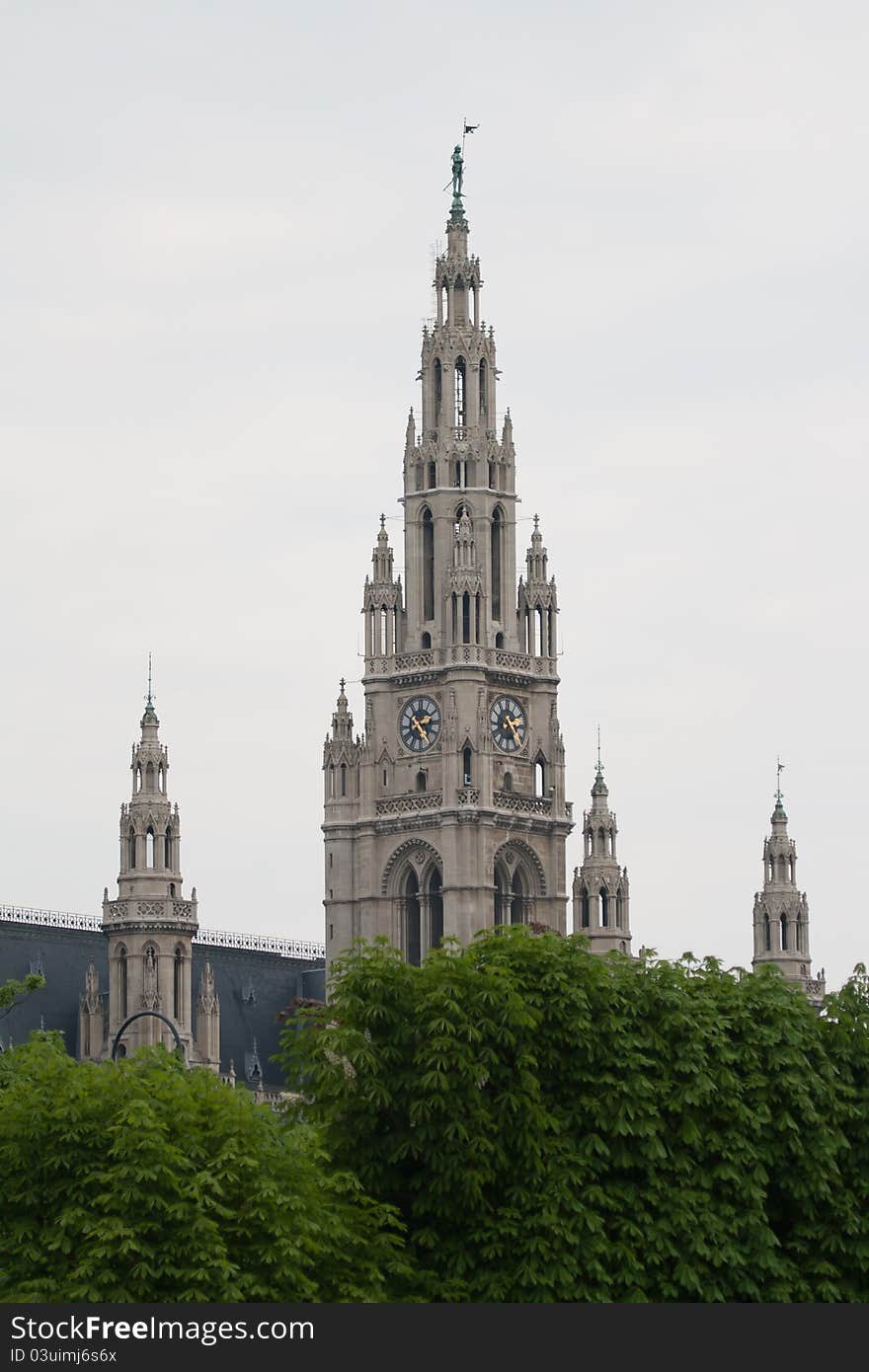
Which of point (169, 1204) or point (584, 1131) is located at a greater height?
point (584, 1131)

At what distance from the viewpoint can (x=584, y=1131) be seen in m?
108

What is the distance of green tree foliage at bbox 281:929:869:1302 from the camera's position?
104562 millimetres

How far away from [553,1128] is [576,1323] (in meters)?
16.4

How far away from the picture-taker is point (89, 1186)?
330ft

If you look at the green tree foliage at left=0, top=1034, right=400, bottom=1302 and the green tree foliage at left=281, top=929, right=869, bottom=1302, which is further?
the green tree foliage at left=281, top=929, right=869, bottom=1302

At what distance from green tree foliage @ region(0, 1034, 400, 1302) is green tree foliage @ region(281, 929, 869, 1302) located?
220 cm

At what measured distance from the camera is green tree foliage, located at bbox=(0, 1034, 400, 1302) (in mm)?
96812

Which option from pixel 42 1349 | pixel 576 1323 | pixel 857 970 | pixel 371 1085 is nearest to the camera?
pixel 42 1349

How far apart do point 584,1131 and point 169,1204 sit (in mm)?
14193

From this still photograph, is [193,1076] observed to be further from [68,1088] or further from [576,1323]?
[576,1323]

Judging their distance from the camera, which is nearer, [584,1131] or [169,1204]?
[169,1204]

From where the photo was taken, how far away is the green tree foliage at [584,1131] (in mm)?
104562

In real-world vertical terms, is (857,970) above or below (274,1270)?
above

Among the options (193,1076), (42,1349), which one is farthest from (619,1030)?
(42,1349)
